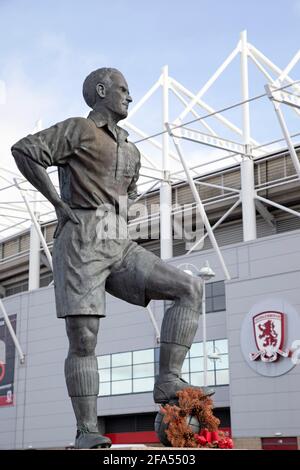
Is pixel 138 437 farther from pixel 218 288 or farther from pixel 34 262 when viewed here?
pixel 34 262

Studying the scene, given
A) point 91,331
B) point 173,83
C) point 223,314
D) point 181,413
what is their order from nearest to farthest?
point 181,413 → point 91,331 → point 223,314 → point 173,83

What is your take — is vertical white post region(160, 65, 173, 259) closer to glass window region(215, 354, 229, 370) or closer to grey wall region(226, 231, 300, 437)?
grey wall region(226, 231, 300, 437)

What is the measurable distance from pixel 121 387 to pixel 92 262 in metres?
33.8

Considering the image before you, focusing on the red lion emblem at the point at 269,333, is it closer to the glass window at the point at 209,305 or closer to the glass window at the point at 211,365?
the glass window at the point at 211,365

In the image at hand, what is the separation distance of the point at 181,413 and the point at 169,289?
0.91 m

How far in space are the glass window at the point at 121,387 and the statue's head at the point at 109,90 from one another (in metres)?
33.1

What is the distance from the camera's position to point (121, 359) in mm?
39031

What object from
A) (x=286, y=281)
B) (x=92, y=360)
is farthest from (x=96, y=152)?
(x=286, y=281)

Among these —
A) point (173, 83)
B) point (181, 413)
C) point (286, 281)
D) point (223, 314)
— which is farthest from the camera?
point (173, 83)

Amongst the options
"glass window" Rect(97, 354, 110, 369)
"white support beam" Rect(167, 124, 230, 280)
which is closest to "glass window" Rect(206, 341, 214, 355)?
"white support beam" Rect(167, 124, 230, 280)

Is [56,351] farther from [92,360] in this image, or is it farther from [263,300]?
[92,360]

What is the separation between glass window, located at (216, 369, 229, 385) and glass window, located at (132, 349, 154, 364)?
3.84m

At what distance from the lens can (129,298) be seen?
5.95m

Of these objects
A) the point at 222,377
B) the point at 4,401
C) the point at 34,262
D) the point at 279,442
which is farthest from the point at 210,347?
the point at 4,401
